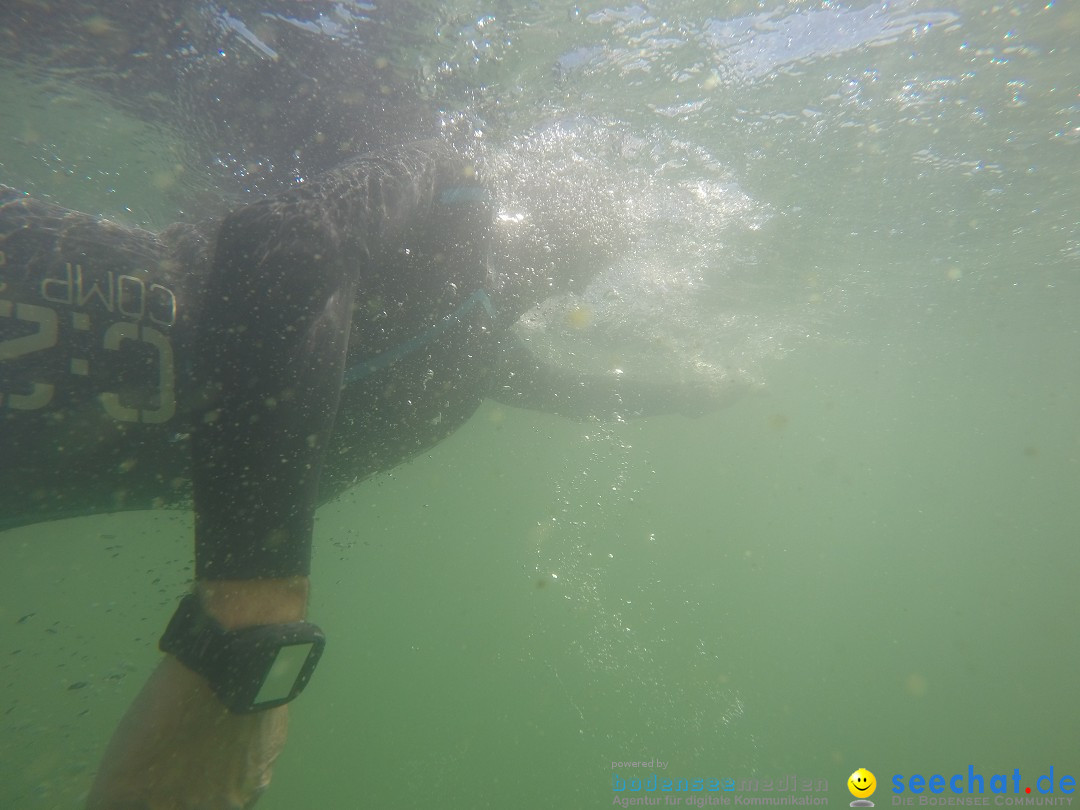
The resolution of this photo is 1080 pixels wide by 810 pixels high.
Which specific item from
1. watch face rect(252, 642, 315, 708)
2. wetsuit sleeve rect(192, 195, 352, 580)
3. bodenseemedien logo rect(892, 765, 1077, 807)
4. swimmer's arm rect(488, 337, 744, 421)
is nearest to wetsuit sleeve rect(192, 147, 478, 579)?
wetsuit sleeve rect(192, 195, 352, 580)

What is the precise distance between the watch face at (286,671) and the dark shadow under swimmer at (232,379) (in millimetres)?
15

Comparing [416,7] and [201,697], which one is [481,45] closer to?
[416,7]

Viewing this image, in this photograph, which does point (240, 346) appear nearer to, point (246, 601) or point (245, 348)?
point (245, 348)

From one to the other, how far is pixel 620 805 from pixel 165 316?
20.4 meters

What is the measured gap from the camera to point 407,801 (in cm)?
1591

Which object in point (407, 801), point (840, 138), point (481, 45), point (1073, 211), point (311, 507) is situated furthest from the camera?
point (407, 801)

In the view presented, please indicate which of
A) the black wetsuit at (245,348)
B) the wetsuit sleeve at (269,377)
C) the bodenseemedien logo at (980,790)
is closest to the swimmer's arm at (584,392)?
the black wetsuit at (245,348)

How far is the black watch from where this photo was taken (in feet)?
3.00

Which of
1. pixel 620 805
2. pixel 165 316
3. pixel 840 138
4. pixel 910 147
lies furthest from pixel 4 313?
pixel 620 805

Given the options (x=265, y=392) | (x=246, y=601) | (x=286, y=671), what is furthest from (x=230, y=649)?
(x=265, y=392)

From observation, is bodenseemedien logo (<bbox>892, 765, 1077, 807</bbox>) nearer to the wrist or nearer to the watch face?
the watch face

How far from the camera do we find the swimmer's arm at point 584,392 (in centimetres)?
425

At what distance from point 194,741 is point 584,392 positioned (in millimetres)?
4364

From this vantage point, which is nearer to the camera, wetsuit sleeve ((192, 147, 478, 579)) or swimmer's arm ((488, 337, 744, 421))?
wetsuit sleeve ((192, 147, 478, 579))
